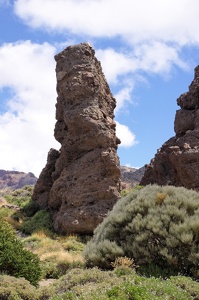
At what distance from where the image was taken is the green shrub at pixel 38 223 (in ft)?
74.1

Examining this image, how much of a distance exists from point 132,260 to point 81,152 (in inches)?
586

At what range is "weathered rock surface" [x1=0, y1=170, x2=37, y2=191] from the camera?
167562 mm

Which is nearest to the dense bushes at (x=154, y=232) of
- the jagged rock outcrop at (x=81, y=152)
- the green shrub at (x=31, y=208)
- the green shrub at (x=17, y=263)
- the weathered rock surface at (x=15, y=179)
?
the green shrub at (x=17, y=263)

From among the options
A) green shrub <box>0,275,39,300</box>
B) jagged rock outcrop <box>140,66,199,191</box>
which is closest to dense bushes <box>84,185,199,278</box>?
green shrub <box>0,275,39,300</box>

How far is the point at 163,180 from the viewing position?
88.6ft

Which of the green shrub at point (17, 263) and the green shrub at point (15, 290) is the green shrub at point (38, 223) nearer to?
the green shrub at point (17, 263)

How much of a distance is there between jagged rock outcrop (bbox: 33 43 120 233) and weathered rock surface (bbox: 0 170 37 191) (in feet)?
464

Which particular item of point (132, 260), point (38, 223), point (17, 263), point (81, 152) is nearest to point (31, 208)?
point (38, 223)

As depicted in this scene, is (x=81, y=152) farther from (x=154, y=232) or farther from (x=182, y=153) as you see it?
(x=154, y=232)

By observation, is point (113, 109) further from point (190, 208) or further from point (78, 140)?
point (190, 208)

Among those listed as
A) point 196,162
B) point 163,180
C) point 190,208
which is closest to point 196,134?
point 196,162

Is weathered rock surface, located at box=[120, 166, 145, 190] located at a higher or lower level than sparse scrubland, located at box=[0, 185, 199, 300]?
higher

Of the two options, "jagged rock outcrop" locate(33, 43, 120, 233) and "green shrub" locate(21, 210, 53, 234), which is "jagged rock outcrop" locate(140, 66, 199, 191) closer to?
"jagged rock outcrop" locate(33, 43, 120, 233)

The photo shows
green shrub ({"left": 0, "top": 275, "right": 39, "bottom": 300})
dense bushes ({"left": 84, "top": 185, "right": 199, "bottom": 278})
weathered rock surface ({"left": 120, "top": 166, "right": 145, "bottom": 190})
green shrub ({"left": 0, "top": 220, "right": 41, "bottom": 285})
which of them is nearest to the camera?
green shrub ({"left": 0, "top": 275, "right": 39, "bottom": 300})
